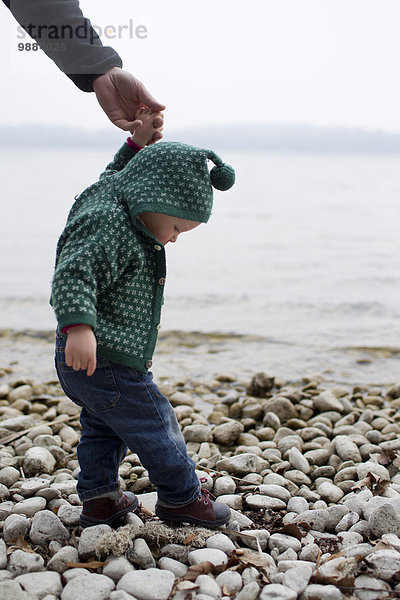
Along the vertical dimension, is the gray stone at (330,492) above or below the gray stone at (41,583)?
below

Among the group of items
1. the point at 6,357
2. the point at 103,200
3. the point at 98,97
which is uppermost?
the point at 98,97

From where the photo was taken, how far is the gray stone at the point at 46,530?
2322 millimetres

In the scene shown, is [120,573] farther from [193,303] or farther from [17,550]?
[193,303]

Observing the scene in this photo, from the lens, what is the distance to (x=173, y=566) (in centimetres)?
212

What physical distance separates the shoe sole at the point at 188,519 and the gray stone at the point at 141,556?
228 millimetres

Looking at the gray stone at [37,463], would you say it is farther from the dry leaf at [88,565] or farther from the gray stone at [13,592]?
the gray stone at [13,592]

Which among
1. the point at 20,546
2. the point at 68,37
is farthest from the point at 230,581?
the point at 68,37

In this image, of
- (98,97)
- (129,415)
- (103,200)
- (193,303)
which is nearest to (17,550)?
(129,415)

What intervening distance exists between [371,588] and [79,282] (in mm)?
1254

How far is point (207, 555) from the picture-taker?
2162 millimetres

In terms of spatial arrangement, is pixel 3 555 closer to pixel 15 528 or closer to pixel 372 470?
pixel 15 528

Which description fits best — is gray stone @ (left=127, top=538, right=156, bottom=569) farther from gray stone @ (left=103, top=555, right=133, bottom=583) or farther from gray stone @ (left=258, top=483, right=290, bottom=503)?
gray stone @ (left=258, top=483, right=290, bottom=503)

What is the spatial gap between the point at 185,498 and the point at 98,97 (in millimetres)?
1562

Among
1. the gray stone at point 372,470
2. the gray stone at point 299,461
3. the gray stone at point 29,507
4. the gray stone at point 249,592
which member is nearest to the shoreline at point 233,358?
the gray stone at point 299,461
